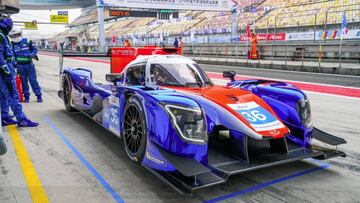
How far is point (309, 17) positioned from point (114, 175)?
22.5 m

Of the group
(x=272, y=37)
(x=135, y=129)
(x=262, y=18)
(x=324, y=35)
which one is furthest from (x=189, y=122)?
(x=262, y=18)

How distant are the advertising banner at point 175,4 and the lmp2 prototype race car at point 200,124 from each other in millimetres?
28677

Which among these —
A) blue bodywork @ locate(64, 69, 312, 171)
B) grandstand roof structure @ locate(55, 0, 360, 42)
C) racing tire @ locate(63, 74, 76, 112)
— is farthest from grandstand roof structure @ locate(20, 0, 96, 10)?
blue bodywork @ locate(64, 69, 312, 171)

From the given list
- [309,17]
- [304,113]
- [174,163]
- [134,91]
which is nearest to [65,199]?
[174,163]

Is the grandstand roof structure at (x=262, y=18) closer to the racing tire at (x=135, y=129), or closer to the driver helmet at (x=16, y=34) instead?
the driver helmet at (x=16, y=34)

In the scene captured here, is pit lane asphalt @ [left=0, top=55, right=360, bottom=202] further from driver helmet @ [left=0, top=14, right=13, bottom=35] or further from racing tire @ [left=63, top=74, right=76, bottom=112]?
driver helmet @ [left=0, top=14, right=13, bottom=35]

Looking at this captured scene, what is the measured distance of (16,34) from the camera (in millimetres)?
8234

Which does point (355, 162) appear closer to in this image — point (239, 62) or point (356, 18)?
point (239, 62)

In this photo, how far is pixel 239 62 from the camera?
2162 cm

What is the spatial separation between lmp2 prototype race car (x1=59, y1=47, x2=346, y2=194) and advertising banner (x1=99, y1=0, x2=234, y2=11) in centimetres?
2868

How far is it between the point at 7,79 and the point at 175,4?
30998mm

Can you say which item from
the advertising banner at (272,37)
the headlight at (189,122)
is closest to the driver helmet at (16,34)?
the headlight at (189,122)

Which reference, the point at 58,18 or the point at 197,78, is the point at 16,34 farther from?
the point at 58,18

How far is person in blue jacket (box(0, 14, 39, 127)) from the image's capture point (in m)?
5.63
